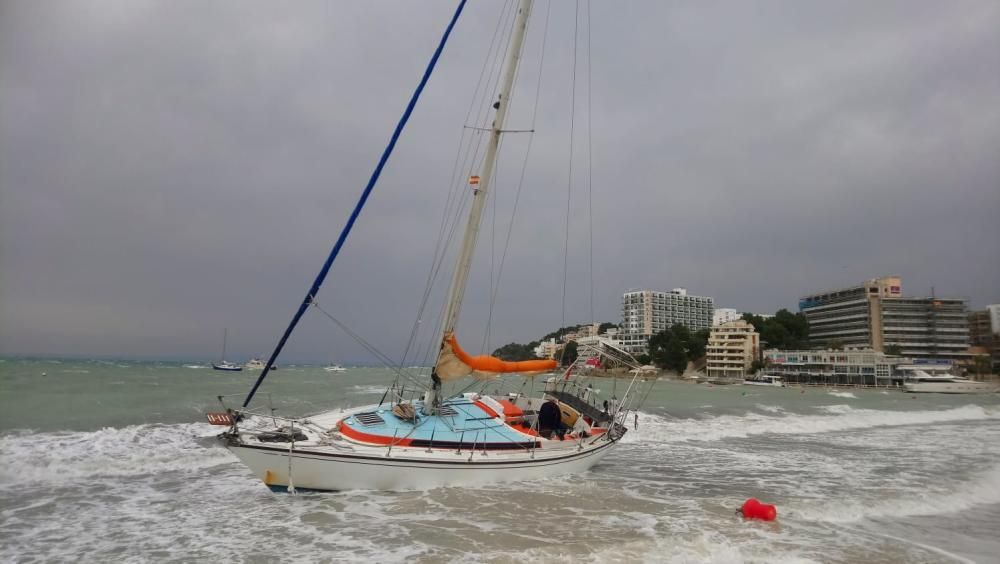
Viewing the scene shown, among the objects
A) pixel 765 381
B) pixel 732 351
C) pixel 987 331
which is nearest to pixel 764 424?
pixel 765 381

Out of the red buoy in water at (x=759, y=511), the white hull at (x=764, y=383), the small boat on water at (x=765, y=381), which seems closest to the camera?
the red buoy in water at (x=759, y=511)

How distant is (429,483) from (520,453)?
2200 mm

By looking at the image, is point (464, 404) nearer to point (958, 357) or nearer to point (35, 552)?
point (35, 552)

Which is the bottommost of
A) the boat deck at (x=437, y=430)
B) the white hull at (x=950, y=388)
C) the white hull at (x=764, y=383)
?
the white hull at (x=764, y=383)

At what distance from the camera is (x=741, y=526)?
9.47 m

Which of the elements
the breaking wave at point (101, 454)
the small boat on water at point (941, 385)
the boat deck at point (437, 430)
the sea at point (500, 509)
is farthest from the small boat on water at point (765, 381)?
the breaking wave at point (101, 454)

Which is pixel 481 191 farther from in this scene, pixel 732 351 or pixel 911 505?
pixel 732 351

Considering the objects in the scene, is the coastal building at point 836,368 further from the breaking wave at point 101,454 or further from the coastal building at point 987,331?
the breaking wave at point 101,454

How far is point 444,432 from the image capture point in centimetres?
1198

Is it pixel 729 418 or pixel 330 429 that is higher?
pixel 330 429

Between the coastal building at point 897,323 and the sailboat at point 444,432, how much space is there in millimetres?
127250

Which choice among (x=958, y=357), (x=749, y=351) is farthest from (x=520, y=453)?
(x=958, y=357)

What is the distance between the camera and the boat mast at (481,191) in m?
13.0

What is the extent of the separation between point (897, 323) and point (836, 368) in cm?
3724
